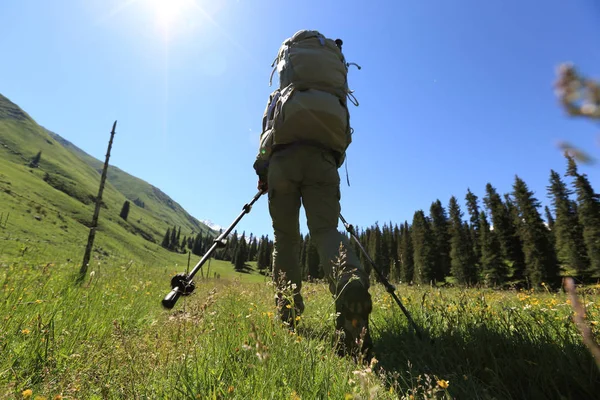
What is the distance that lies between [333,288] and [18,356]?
2.50m

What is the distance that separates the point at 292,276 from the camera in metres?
3.72

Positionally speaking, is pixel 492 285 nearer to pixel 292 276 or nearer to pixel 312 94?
pixel 292 276

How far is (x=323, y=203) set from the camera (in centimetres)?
348

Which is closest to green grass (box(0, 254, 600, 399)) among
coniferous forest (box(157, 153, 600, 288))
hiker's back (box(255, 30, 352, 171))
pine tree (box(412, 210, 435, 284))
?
hiker's back (box(255, 30, 352, 171))

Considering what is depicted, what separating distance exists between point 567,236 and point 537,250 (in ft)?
28.1

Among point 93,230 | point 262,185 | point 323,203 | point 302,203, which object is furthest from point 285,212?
point 93,230

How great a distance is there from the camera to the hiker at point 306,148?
135 inches

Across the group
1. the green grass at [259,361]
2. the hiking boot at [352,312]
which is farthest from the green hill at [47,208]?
the hiking boot at [352,312]

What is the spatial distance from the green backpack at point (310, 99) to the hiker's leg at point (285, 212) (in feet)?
0.95

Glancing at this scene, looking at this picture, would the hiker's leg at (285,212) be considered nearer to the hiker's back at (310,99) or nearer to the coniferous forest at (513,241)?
the hiker's back at (310,99)

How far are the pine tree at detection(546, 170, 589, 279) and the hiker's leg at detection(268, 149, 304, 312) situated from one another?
51351mm

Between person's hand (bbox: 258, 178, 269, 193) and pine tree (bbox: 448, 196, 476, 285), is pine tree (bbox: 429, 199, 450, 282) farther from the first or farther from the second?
person's hand (bbox: 258, 178, 269, 193)

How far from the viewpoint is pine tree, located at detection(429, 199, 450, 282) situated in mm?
63000

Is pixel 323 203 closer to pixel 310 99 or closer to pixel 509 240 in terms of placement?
pixel 310 99
